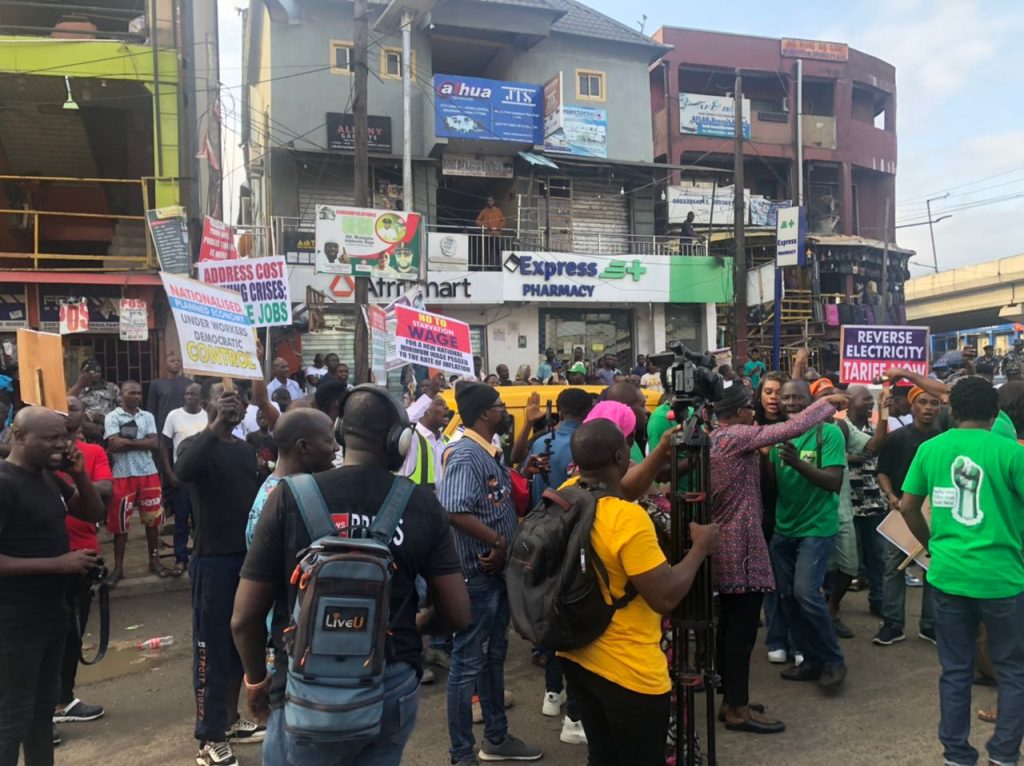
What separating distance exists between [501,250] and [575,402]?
53.6 feet

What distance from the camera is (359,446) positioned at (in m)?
2.35

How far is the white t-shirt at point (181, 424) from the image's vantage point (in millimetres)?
7629

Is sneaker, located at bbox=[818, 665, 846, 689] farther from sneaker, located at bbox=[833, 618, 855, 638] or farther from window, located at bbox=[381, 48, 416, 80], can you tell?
window, located at bbox=[381, 48, 416, 80]

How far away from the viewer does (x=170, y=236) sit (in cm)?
1228

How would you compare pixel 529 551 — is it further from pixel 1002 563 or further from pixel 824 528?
pixel 824 528

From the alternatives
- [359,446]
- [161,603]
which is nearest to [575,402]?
[359,446]

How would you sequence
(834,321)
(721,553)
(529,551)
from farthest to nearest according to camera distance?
1. (834,321)
2. (721,553)
3. (529,551)

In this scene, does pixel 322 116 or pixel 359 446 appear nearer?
pixel 359 446

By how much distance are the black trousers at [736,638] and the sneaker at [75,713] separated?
3855 mm

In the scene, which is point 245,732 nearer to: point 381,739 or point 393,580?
point 381,739

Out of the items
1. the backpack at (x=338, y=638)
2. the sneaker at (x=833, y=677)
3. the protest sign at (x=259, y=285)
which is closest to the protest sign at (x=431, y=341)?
the protest sign at (x=259, y=285)

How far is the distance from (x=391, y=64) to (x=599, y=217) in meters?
7.28

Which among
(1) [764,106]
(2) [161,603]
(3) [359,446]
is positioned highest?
(1) [764,106]

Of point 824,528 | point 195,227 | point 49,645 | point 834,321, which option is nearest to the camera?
point 49,645
